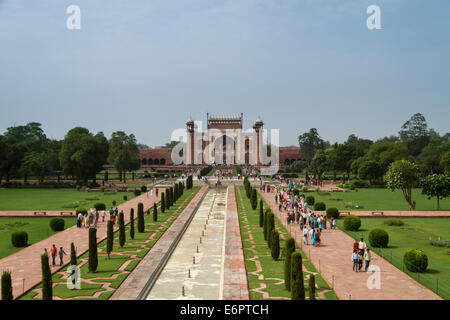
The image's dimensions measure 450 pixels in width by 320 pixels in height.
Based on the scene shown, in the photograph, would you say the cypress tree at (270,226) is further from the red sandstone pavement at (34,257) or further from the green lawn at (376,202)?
the green lawn at (376,202)

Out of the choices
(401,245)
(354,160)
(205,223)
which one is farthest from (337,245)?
(354,160)

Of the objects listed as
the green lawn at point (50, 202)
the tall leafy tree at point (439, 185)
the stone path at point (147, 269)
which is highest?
the tall leafy tree at point (439, 185)

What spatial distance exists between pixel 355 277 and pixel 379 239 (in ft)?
14.3

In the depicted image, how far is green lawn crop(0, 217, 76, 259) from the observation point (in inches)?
661

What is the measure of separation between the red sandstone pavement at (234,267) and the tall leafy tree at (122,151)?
2756 centimetres

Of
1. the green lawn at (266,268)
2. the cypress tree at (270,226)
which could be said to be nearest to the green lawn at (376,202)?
the green lawn at (266,268)

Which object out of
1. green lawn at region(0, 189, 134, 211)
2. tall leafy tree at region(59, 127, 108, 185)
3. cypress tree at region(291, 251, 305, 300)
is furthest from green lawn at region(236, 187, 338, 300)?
tall leafy tree at region(59, 127, 108, 185)

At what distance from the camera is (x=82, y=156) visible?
4012cm

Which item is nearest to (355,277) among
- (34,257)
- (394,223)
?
(394,223)

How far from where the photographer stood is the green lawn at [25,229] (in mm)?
16781

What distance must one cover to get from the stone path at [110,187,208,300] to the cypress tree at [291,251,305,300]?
3760mm

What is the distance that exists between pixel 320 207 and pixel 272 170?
136 ft

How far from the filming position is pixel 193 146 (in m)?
78.4
